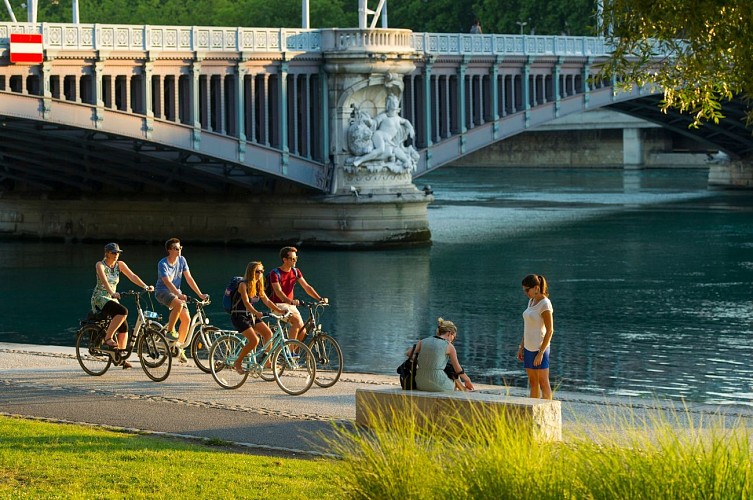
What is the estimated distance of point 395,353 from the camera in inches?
1110

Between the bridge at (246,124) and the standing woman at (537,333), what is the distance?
25767 mm

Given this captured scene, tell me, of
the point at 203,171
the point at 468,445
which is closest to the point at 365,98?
the point at 203,171

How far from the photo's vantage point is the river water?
26531mm

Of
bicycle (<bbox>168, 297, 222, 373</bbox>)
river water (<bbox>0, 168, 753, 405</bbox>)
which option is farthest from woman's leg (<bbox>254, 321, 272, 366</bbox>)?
river water (<bbox>0, 168, 753, 405</bbox>)

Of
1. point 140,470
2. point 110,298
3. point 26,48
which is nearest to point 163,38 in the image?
point 26,48

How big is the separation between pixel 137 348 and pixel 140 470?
6457 millimetres

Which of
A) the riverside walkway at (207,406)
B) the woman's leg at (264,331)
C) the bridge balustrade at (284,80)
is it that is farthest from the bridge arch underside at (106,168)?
the woman's leg at (264,331)

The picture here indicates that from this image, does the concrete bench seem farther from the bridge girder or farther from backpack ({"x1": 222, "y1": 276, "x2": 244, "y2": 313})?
the bridge girder

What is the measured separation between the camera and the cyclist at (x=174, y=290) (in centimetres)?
1850

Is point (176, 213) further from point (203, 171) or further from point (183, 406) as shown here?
point (183, 406)

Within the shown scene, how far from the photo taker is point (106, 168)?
48.2m

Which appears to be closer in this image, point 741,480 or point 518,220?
point 741,480

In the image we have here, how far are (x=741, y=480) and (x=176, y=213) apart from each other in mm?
43143

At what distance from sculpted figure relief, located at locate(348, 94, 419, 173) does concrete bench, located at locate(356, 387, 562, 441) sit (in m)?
34.7
